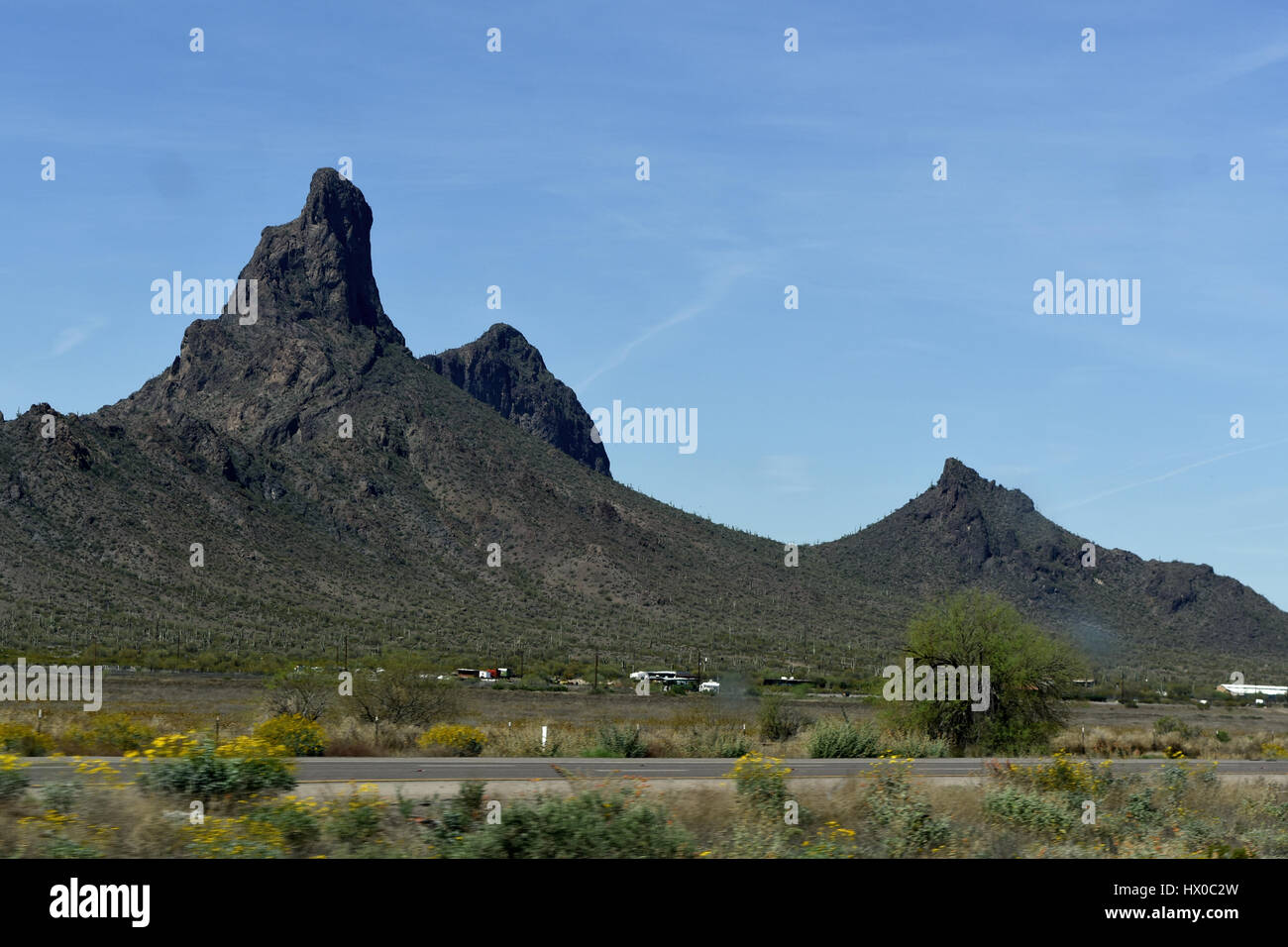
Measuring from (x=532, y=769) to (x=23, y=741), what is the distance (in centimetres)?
1148

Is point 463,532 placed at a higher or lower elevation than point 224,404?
lower

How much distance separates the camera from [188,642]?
2889 inches

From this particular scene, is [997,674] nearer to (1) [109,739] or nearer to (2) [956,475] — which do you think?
(1) [109,739]

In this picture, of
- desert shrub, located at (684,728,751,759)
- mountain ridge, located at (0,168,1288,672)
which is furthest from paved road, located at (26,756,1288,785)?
mountain ridge, located at (0,168,1288,672)

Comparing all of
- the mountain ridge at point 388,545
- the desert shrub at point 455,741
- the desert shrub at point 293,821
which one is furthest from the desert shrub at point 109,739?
the mountain ridge at point 388,545

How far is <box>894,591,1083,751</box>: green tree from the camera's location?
37.5 meters

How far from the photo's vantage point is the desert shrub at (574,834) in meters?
11.2

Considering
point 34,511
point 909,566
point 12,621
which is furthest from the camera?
point 909,566

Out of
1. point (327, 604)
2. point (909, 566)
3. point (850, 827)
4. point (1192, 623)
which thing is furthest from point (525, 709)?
point (1192, 623)

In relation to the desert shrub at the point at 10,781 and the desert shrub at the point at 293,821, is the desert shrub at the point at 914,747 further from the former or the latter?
the desert shrub at the point at 10,781

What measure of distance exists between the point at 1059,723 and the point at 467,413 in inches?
3924

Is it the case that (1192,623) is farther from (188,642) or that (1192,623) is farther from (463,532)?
(188,642)

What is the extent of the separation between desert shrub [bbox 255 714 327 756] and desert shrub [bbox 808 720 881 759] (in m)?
13.2
